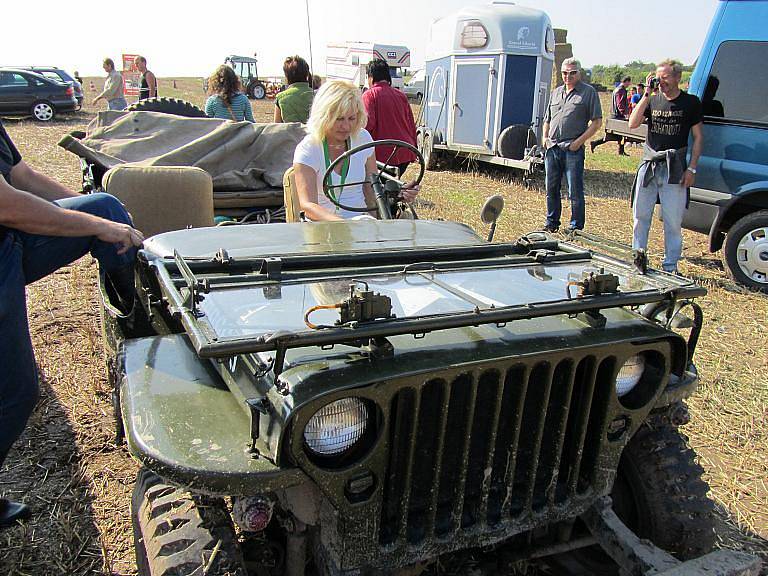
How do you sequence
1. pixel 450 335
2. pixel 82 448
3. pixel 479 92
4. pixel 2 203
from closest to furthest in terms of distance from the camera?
pixel 450 335
pixel 2 203
pixel 82 448
pixel 479 92

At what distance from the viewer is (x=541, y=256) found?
2.89 metres

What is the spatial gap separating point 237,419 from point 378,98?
240 inches

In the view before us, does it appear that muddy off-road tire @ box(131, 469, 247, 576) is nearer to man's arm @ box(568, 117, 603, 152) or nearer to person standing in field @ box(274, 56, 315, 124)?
person standing in field @ box(274, 56, 315, 124)

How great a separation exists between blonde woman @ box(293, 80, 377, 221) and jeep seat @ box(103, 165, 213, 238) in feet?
2.51

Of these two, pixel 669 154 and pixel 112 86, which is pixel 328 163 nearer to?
pixel 669 154

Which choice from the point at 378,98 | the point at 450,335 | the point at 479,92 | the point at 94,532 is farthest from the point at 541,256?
the point at 479,92

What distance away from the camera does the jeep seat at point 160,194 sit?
4270 millimetres

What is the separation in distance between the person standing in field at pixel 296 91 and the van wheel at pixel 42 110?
16.7 meters

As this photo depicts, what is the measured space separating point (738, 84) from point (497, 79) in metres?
5.98

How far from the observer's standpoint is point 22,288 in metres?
2.70

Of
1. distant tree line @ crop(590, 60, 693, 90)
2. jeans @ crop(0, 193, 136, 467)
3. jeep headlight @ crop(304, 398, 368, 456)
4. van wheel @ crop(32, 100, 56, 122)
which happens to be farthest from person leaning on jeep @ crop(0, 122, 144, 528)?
distant tree line @ crop(590, 60, 693, 90)

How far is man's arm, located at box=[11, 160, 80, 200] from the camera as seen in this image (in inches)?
122

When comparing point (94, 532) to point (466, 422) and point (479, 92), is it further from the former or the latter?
point (479, 92)

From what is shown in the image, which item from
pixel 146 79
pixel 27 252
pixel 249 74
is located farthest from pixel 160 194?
pixel 249 74
